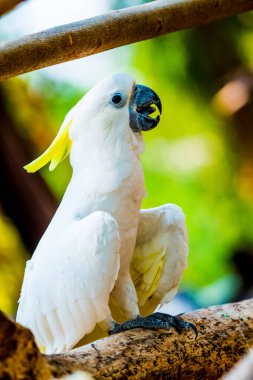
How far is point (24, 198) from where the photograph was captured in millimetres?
4586

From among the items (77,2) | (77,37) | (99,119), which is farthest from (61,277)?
(77,2)

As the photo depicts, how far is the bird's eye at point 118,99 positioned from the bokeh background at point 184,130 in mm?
2009

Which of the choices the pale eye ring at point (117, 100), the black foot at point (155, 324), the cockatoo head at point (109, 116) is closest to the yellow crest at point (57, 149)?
the cockatoo head at point (109, 116)

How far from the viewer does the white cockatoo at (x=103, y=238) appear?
244 centimetres

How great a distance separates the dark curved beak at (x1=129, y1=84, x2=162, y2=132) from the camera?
9.01 feet

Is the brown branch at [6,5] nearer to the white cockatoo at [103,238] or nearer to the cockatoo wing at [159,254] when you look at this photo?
the white cockatoo at [103,238]

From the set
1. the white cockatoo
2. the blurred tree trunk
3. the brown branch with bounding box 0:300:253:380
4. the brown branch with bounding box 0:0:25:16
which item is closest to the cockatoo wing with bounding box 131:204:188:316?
the white cockatoo

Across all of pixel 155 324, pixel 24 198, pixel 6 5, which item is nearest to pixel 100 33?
pixel 6 5

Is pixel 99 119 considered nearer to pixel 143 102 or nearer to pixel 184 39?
pixel 143 102

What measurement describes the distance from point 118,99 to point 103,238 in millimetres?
650

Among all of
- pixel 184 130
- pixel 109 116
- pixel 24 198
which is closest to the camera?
pixel 109 116

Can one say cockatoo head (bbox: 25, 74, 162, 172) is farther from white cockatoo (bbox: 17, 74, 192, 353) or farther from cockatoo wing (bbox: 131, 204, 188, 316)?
cockatoo wing (bbox: 131, 204, 188, 316)

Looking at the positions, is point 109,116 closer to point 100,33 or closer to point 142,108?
point 142,108

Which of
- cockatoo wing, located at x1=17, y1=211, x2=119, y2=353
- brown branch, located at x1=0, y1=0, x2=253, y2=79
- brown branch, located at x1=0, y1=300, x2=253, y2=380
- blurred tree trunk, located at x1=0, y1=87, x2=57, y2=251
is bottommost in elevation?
brown branch, located at x1=0, y1=300, x2=253, y2=380
